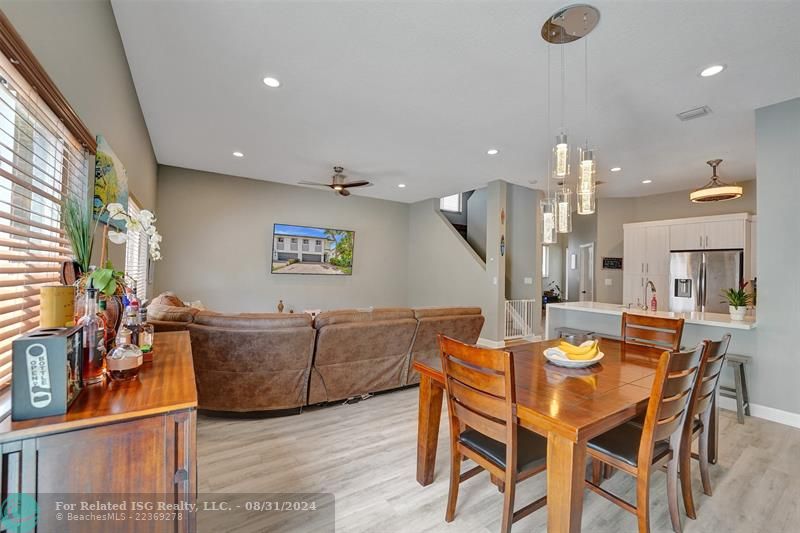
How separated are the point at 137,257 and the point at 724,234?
8043mm

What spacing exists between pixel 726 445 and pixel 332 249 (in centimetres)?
630

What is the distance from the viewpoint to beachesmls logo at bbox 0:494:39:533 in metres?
0.83

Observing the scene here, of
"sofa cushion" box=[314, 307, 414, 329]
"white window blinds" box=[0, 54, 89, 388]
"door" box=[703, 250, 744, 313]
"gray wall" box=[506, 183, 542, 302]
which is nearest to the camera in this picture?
"white window blinds" box=[0, 54, 89, 388]

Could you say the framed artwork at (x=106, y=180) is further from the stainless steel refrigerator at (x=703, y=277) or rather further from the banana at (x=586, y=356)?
the stainless steel refrigerator at (x=703, y=277)

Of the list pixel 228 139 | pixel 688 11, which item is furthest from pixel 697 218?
pixel 228 139

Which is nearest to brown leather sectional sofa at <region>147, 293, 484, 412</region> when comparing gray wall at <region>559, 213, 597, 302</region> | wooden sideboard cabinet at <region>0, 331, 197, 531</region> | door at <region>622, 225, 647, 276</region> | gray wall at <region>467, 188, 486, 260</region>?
wooden sideboard cabinet at <region>0, 331, 197, 531</region>

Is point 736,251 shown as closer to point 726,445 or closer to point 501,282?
point 501,282

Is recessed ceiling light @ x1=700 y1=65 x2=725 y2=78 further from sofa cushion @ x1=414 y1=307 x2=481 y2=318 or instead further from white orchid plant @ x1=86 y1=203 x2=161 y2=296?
white orchid plant @ x1=86 y1=203 x2=161 y2=296

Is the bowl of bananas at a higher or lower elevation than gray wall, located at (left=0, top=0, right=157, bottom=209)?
lower

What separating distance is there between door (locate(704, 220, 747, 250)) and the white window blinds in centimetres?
741

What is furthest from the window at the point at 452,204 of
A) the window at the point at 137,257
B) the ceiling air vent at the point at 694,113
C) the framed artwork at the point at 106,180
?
the framed artwork at the point at 106,180

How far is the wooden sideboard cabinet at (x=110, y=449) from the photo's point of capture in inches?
33.9

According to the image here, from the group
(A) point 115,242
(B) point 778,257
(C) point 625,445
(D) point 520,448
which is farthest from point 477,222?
(A) point 115,242

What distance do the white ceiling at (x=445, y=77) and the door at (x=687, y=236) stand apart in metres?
1.18
